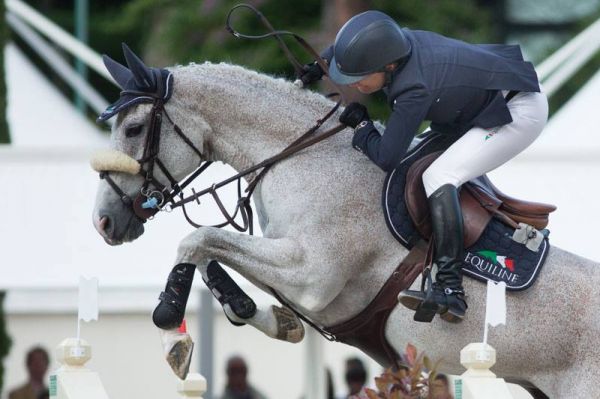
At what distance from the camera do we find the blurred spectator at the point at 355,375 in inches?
403

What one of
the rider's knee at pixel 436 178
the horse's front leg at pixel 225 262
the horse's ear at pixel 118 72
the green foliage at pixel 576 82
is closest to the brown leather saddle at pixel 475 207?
the rider's knee at pixel 436 178

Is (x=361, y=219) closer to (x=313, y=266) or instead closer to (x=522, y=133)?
(x=313, y=266)

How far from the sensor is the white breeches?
6578mm

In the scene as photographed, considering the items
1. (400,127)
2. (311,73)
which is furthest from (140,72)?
(400,127)

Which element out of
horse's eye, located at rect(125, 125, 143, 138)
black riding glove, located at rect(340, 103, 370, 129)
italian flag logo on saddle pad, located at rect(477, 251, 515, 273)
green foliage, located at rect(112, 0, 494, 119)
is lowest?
italian flag logo on saddle pad, located at rect(477, 251, 515, 273)

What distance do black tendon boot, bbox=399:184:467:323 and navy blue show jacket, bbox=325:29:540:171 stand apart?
0.83 ft

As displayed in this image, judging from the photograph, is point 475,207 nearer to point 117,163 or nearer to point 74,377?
point 117,163

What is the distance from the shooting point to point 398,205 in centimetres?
665

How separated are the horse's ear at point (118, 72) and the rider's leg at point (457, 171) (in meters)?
1.35

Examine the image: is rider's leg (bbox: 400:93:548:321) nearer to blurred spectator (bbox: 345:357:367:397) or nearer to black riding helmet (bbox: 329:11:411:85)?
black riding helmet (bbox: 329:11:411:85)

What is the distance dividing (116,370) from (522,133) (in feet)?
19.4

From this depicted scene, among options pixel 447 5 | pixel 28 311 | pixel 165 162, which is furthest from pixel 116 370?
pixel 447 5

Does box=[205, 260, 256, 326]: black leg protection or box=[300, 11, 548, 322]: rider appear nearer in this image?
box=[300, 11, 548, 322]: rider

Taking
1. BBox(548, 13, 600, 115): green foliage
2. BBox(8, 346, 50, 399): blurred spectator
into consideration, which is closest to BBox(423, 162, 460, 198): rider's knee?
BBox(8, 346, 50, 399): blurred spectator
